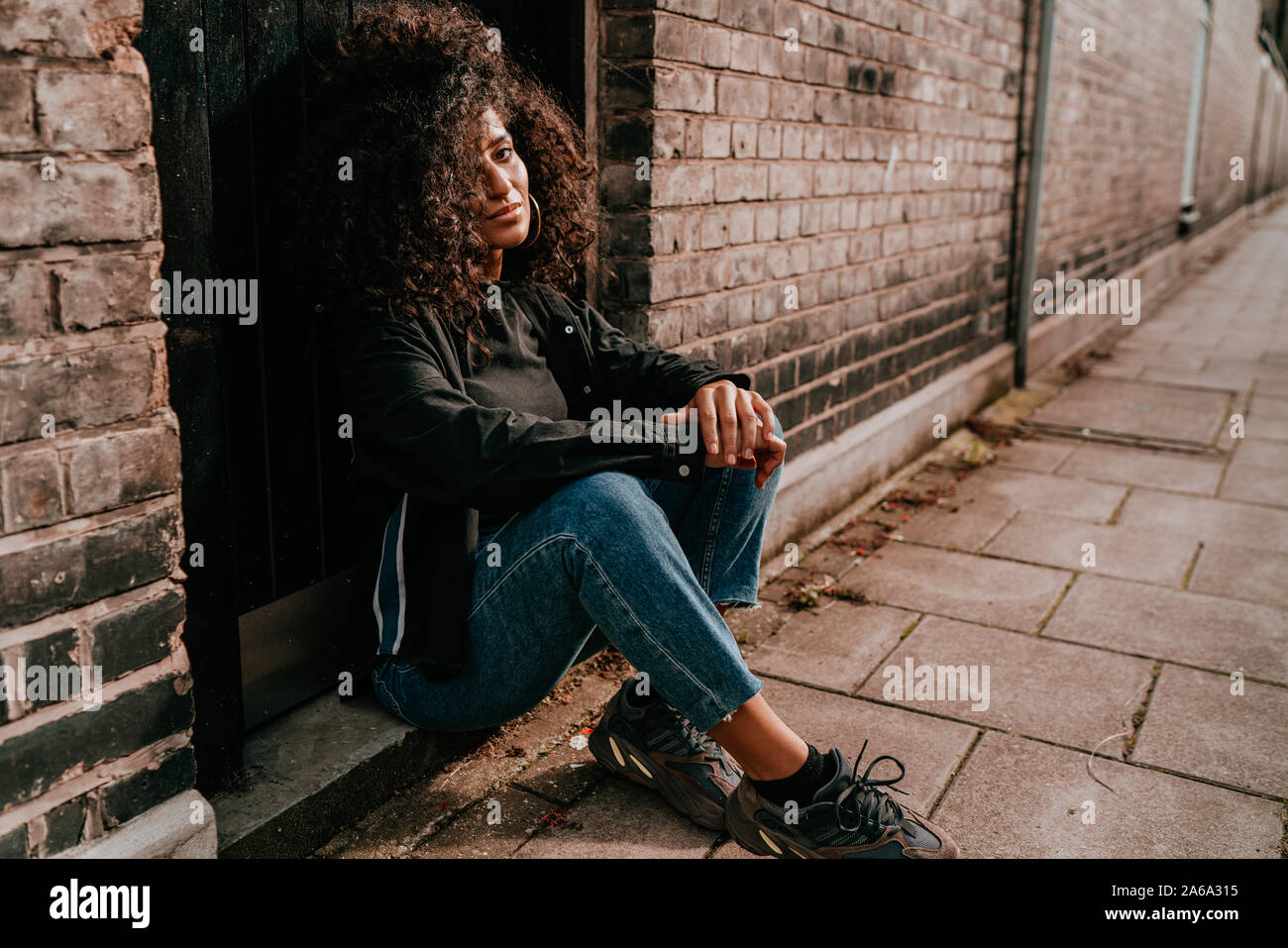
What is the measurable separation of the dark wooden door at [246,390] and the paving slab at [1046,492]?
9.89ft

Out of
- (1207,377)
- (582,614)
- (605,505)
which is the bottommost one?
(1207,377)

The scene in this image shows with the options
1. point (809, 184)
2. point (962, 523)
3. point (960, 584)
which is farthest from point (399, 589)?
point (962, 523)

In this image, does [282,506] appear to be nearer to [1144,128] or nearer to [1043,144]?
[1043,144]

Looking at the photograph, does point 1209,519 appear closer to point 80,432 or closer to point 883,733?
point 883,733

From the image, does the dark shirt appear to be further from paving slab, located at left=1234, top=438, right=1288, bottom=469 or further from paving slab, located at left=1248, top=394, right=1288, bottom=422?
paving slab, located at left=1248, top=394, right=1288, bottom=422

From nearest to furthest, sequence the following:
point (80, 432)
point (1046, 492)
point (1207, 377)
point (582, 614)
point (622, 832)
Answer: point (80, 432), point (582, 614), point (622, 832), point (1046, 492), point (1207, 377)

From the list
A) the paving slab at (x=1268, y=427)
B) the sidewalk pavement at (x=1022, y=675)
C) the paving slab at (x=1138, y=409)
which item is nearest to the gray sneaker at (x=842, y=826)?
the sidewalk pavement at (x=1022, y=675)

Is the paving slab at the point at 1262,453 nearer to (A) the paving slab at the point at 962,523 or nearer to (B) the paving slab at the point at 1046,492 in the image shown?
(B) the paving slab at the point at 1046,492

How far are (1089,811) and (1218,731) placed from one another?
0.60 m

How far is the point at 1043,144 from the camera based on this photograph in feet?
21.0

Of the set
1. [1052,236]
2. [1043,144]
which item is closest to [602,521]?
[1043,144]

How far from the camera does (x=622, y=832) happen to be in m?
2.28

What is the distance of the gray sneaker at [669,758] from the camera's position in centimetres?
230

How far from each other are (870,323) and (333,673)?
289 cm
